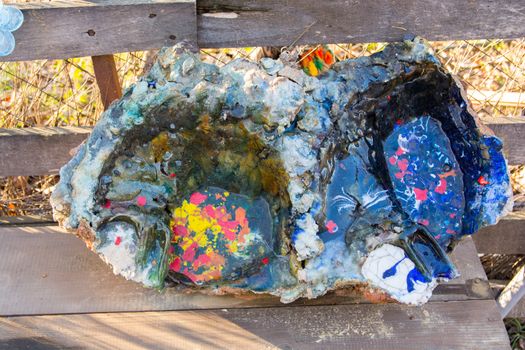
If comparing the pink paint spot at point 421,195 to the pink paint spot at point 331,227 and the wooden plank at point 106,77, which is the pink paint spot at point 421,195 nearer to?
the pink paint spot at point 331,227

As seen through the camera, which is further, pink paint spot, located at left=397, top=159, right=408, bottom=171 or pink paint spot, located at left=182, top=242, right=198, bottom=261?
pink paint spot, located at left=397, top=159, right=408, bottom=171

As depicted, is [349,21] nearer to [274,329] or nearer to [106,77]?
[106,77]

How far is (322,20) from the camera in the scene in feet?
5.80

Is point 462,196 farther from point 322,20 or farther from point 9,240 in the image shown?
point 9,240

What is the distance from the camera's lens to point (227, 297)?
6.03ft

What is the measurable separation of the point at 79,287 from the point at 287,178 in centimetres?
75

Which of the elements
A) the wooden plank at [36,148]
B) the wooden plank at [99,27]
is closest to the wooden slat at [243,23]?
the wooden plank at [99,27]

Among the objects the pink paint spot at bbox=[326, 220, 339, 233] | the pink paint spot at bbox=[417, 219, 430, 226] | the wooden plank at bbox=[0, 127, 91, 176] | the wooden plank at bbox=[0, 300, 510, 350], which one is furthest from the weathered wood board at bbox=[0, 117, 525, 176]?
the pink paint spot at bbox=[326, 220, 339, 233]

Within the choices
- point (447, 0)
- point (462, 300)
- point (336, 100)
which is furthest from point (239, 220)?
point (447, 0)

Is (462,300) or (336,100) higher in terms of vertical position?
(336,100)

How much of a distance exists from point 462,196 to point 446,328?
0.39 metres

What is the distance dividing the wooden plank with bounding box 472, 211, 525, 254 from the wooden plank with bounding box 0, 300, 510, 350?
542 millimetres

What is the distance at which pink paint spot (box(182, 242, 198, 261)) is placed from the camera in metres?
1.78

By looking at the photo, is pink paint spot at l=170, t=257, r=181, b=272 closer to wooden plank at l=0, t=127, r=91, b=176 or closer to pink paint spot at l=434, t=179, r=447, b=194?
wooden plank at l=0, t=127, r=91, b=176
